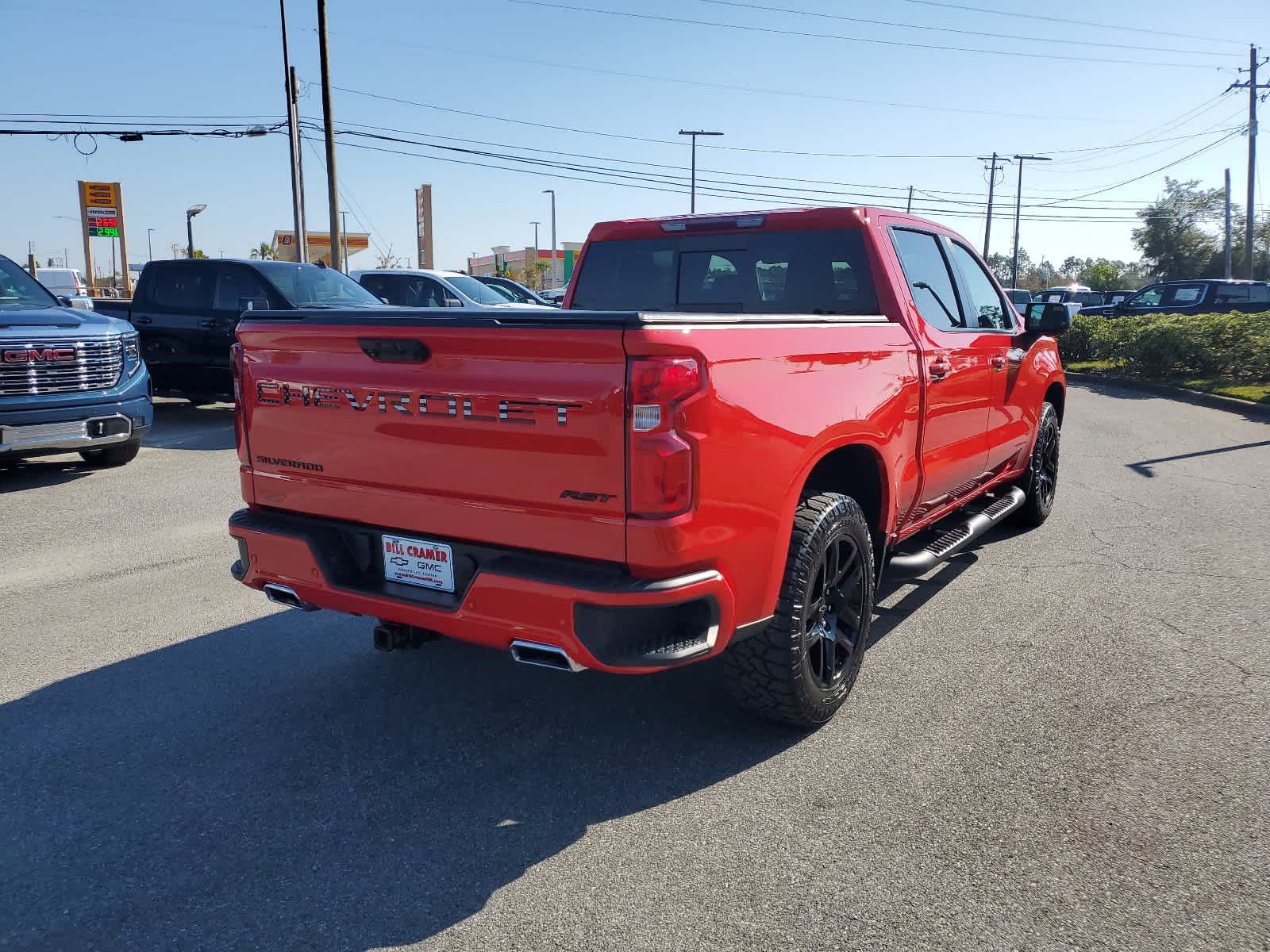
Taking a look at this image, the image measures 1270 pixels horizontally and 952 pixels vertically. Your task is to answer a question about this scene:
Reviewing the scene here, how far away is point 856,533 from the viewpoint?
379cm

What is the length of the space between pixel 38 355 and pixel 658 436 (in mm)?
7400

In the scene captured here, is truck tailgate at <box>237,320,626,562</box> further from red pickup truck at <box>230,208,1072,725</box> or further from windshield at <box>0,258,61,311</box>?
windshield at <box>0,258,61,311</box>

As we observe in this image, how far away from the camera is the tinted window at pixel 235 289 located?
1211 centimetres

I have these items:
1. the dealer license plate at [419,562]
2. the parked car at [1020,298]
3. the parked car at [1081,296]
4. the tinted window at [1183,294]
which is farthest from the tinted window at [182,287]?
A: the parked car at [1081,296]

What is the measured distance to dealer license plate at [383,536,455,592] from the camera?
3.27 m

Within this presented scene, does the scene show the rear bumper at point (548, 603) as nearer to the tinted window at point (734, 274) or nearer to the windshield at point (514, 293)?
the tinted window at point (734, 274)

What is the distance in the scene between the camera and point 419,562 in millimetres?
3338

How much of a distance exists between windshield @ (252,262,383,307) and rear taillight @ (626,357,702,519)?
9.78m

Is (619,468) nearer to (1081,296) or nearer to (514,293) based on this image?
(514,293)

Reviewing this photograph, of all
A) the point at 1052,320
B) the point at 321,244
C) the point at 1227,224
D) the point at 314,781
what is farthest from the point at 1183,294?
the point at 321,244

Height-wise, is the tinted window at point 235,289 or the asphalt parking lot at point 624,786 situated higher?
the tinted window at point 235,289

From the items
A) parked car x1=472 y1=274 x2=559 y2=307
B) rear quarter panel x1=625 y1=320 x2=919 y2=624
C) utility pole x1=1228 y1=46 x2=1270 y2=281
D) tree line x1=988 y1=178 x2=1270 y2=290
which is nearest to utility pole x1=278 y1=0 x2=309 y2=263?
parked car x1=472 y1=274 x2=559 y2=307

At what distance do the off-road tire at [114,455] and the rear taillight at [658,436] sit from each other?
26.2 feet

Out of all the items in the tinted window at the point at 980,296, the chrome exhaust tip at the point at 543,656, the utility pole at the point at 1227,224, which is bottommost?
the chrome exhaust tip at the point at 543,656
